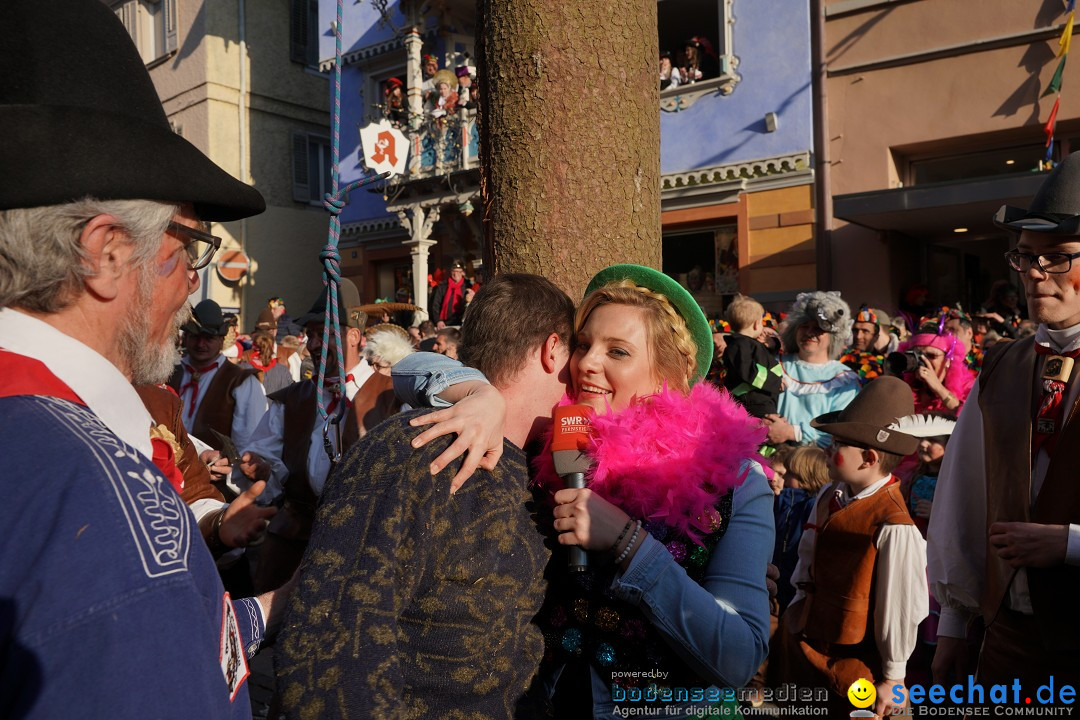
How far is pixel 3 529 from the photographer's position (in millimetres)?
877

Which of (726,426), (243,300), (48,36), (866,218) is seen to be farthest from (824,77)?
(243,300)

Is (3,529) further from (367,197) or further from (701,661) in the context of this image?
(367,197)

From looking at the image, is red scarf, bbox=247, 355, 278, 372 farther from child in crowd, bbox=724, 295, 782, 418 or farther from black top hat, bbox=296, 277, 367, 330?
child in crowd, bbox=724, 295, 782, 418

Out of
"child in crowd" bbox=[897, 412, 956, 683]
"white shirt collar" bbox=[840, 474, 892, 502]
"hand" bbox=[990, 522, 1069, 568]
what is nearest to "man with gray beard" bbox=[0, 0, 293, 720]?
"hand" bbox=[990, 522, 1069, 568]

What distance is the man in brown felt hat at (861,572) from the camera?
338 cm

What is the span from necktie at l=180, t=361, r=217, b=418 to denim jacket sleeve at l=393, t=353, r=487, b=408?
4597 mm

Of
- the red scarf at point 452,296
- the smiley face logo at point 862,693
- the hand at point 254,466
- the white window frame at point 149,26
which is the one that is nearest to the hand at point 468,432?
the smiley face logo at point 862,693

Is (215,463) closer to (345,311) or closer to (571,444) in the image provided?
(345,311)

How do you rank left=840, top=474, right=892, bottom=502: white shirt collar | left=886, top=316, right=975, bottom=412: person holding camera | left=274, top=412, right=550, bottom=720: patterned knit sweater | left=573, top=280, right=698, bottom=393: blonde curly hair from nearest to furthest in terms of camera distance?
left=274, top=412, right=550, bottom=720: patterned knit sweater → left=573, top=280, right=698, bottom=393: blonde curly hair → left=840, top=474, right=892, bottom=502: white shirt collar → left=886, top=316, right=975, bottom=412: person holding camera

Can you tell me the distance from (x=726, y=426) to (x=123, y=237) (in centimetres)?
144

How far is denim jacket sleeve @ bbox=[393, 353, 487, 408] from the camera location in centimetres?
188

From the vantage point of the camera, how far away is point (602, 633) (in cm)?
188

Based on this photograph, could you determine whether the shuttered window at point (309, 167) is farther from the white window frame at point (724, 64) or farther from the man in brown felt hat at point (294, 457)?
the man in brown felt hat at point (294, 457)

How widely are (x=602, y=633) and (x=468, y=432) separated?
→ 597mm
